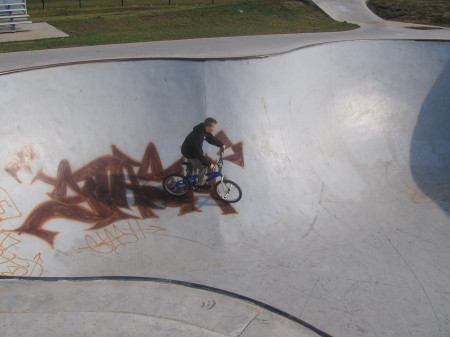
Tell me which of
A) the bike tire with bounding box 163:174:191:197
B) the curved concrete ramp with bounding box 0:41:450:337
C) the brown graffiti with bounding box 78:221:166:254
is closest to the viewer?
the curved concrete ramp with bounding box 0:41:450:337

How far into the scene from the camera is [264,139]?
805 centimetres

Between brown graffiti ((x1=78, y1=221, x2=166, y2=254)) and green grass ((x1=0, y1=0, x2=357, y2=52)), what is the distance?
357 inches

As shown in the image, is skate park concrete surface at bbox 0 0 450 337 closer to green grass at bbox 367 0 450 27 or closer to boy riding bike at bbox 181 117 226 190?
boy riding bike at bbox 181 117 226 190

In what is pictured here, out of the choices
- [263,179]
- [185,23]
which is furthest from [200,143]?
[185,23]

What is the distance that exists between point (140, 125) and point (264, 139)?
2.38 m

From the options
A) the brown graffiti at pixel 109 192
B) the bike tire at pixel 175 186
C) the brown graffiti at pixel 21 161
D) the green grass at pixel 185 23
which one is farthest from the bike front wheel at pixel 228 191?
the green grass at pixel 185 23

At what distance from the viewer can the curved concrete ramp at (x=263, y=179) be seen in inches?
226

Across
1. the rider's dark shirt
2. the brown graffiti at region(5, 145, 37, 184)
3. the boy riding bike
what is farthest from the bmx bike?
the brown graffiti at region(5, 145, 37, 184)

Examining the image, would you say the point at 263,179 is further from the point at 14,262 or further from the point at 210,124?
the point at 14,262

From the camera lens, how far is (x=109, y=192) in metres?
7.08

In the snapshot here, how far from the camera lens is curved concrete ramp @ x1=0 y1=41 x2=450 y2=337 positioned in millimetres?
5730

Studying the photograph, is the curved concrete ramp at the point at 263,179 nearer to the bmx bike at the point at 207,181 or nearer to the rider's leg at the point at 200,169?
the bmx bike at the point at 207,181

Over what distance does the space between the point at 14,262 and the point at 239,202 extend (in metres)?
→ 3.49

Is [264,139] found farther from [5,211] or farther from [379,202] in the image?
[5,211]
